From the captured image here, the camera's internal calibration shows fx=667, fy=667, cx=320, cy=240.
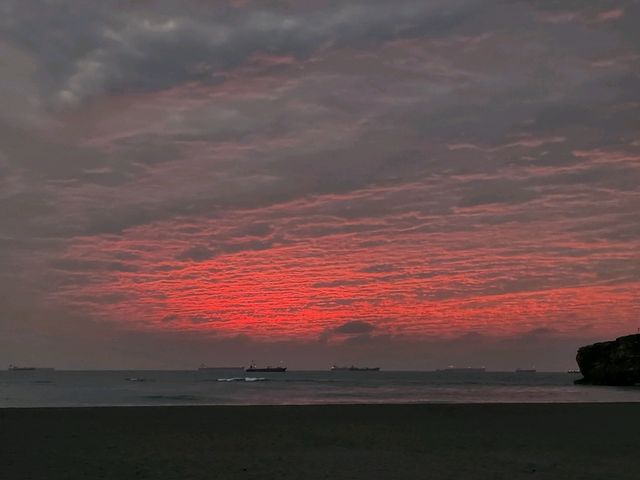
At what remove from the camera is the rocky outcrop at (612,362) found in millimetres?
134375

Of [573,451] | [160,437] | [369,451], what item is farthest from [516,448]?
[160,437]

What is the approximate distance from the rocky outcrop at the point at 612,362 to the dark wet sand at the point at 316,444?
317ft

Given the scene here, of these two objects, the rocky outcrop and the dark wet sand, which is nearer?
the dark wet sand

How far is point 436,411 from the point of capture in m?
48.2

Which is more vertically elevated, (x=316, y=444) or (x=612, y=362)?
(x=612, y=362)

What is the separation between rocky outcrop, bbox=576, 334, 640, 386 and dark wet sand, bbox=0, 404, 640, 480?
96695 millimetres

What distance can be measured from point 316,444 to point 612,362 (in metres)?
130

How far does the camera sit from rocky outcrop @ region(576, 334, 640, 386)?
13438 centimetres

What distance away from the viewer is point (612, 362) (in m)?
142

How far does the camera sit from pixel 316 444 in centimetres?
2958

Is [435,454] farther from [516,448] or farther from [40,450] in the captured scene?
[40,450]

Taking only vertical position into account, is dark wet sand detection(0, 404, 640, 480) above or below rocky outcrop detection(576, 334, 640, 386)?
below

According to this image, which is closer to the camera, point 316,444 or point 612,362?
point 316,444

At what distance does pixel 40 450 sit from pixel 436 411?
2948 centimetres
